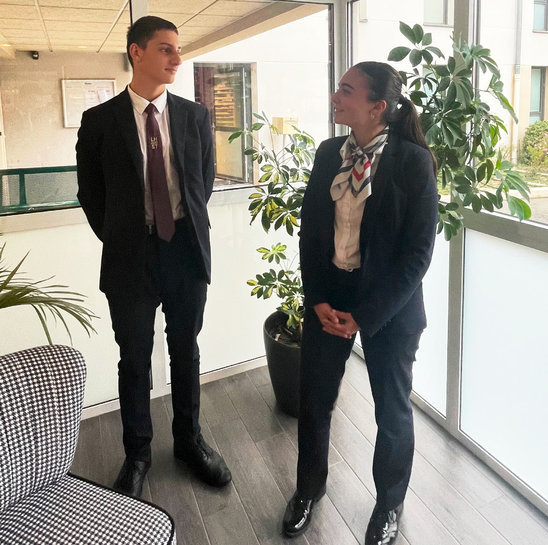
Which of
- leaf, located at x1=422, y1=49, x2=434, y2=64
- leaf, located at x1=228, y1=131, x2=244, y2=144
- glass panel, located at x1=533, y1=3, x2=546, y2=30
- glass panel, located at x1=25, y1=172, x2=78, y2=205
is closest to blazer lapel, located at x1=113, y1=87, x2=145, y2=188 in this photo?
glass panel, located at x1=25, y1=172, x2=78, y2=205

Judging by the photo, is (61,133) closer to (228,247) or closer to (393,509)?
(228,247)

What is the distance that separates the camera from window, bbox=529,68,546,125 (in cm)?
197

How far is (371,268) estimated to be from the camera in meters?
1.70

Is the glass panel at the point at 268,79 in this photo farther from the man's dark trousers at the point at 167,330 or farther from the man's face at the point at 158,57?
the man's dark trousers at the point at 167,330

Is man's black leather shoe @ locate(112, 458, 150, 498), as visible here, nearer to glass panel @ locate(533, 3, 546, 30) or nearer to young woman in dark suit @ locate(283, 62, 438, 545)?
young woman in dark suit @ locate(283, 62, 438, 545)

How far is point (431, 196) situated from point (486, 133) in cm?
49

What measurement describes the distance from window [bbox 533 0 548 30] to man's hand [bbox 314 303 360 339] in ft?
4.01

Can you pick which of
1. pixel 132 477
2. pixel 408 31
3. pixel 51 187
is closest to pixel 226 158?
pixel 51 187

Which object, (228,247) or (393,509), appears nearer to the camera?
(393,509)

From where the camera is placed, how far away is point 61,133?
248 cm

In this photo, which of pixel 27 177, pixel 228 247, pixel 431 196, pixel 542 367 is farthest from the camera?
pixel 228 247

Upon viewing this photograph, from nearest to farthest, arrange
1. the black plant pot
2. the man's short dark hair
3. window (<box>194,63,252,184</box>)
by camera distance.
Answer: the man's short dark hair → the black plant pot → window (<box>194,63,252,184</box>)

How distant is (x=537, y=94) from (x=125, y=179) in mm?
1499

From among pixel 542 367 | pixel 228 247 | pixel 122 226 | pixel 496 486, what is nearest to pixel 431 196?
pixel 542 367
